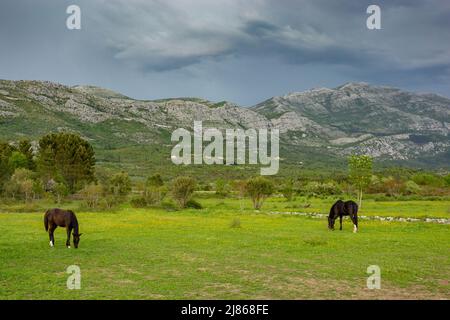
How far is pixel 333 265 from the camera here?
64.5 ft

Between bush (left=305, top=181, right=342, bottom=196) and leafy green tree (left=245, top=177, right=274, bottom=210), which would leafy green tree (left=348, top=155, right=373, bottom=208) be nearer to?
leafy green tree (left=245, top=177, right=274, bottom=210)

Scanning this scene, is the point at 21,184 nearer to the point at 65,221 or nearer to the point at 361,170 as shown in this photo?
the point at 65,221

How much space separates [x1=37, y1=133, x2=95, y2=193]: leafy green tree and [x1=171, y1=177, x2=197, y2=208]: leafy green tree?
25.3 metres

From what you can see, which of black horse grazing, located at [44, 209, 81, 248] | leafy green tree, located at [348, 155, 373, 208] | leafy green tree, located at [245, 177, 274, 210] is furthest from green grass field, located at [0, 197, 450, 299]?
leafy green tree, located at [348, 155, 373, 208]

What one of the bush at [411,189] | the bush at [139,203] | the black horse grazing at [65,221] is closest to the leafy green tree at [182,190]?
the bush at [139,203]

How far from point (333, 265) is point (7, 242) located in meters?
20.3

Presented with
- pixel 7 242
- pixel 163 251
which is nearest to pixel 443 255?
pixel 163 251

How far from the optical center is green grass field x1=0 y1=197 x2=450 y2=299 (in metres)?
14.5

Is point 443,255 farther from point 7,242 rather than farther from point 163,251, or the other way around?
point 7,242

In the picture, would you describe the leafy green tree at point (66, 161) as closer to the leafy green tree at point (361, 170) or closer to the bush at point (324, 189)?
the leafy green tree at point (361, 170)

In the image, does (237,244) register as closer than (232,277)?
No

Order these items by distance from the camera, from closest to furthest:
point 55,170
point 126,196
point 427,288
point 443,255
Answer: point 427,288
point 443,255
point 126,196
point 55,170

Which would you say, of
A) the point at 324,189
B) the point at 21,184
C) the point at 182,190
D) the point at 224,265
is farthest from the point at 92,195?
the point at 324,189

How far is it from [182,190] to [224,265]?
5216 cm
